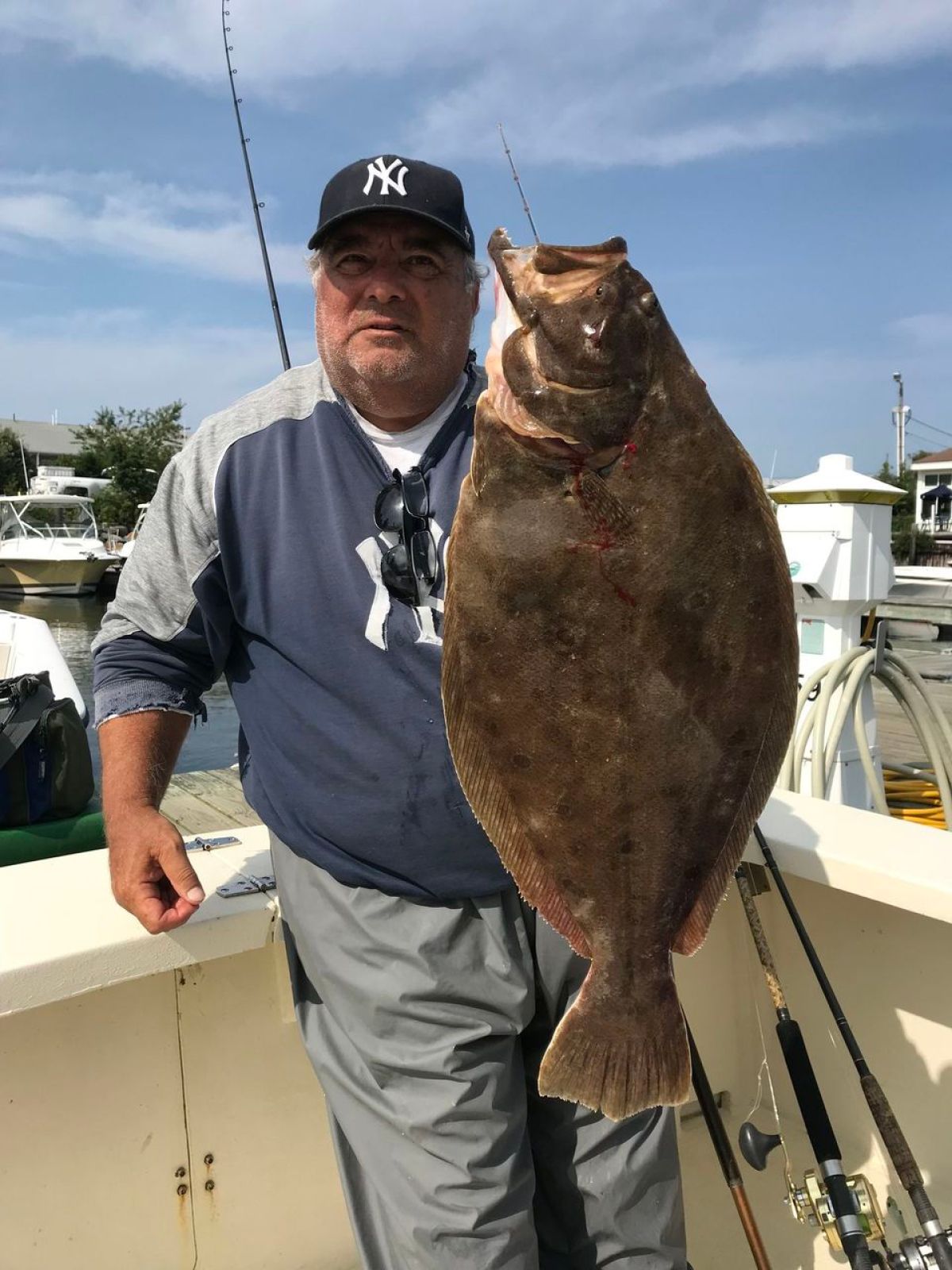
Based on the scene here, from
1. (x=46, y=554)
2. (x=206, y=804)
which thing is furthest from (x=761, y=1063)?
(x=46, y=554)

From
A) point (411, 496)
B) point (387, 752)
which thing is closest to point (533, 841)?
point (387, 752)

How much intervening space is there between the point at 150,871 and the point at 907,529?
46.6 m

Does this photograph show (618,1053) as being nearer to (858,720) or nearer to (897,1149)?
(897,1149)

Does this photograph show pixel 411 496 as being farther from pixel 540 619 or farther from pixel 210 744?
pixel 210 744

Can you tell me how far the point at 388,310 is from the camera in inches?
76.8

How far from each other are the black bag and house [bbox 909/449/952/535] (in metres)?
48.9

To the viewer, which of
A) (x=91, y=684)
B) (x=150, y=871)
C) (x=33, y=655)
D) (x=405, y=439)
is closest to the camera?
(x=150, y=871)

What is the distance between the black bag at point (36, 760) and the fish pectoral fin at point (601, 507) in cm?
370

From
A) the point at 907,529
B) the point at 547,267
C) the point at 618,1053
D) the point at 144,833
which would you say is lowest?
the point at 907,529

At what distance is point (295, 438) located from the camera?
1.95 meters

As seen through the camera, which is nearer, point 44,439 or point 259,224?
point 259,224

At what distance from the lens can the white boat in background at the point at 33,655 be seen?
6766mm

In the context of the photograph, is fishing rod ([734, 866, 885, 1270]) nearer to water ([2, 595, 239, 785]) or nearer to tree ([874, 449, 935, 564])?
water ([2, 595, 239, 785])

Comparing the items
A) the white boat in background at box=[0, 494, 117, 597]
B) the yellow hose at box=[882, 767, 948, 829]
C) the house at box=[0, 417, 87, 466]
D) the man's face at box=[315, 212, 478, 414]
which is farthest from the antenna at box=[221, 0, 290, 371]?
the house at box=[0, 417, 87, 466]
